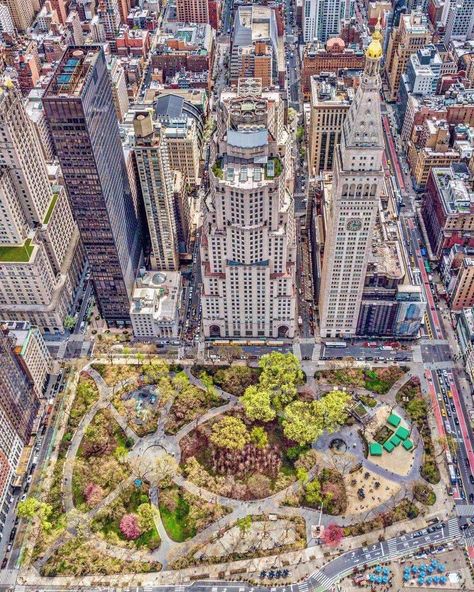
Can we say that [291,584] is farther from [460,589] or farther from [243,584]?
[460,589]

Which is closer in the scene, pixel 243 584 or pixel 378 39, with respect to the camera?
pixel 378 39

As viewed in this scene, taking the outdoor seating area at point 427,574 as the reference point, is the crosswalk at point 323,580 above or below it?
below

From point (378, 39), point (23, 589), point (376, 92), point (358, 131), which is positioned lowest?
point (23, 589)

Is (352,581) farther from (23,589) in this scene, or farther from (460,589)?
(23,589)

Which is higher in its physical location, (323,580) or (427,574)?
(427,574)

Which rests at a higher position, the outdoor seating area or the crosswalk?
the outdoor seating area

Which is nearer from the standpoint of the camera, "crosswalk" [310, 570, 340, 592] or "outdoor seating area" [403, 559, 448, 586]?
"outdoor seating area" [403, 559, 448, 586]

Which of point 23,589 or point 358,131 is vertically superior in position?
point 358,131

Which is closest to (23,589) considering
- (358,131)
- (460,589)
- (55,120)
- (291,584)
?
(291,584)

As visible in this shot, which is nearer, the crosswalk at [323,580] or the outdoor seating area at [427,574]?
the outdoor seating area at [427,574]

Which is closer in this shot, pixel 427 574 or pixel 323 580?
pixel 427 574
